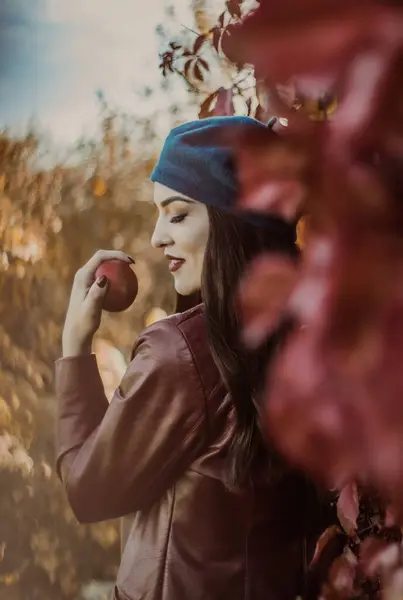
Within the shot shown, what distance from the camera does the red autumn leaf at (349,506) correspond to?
3.02ft

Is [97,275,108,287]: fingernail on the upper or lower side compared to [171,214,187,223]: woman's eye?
lower

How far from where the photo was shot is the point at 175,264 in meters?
1.04

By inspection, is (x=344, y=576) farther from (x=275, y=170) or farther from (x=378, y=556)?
(x=275, y=170)

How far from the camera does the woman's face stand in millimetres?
1010

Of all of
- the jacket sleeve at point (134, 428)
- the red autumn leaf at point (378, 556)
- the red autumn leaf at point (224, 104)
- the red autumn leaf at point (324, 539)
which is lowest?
the red autumn leaf at point (324, 539)

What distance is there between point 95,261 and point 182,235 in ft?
0.51

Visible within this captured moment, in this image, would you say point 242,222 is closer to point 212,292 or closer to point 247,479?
point 212,292

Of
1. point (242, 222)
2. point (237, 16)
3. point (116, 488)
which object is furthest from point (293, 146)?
point (116, 488)

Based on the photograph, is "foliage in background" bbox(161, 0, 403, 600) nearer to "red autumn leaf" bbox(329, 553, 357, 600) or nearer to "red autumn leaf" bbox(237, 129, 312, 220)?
"red autumn leaf" bbox(237, 129, 312, 220)

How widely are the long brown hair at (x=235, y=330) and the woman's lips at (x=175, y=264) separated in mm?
53

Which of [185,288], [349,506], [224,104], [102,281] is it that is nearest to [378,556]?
[349,506]

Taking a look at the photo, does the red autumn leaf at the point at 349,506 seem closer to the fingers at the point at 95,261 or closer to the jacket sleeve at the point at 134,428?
the jacket sleeve at the point at 134,428

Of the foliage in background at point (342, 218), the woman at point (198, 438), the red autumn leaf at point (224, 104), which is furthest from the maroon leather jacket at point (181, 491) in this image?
the foliage in background at point (342, 218)

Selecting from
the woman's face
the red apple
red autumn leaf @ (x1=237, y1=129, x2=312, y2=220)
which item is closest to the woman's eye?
the woman's face
